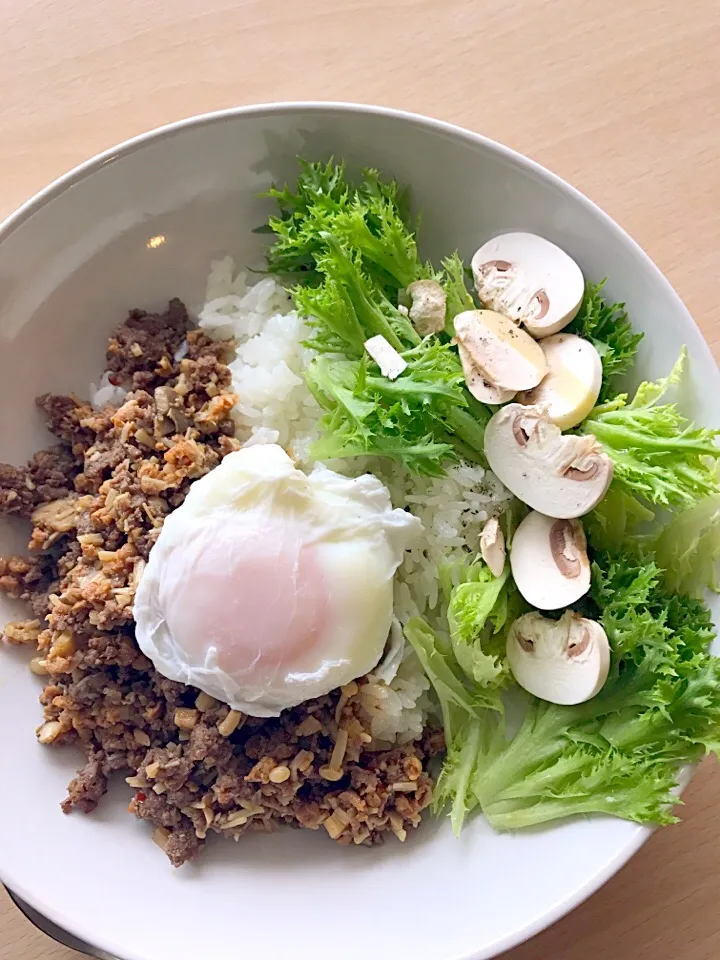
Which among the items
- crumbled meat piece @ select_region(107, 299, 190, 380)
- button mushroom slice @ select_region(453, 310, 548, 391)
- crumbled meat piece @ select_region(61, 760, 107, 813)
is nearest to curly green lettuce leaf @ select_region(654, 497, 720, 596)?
button mushroom slice @ select_region(453, 310, 548, 391)

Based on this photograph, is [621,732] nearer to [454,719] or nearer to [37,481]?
[454,719]

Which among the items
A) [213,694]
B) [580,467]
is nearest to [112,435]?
[213,694]

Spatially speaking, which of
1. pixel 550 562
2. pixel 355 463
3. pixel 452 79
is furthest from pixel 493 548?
pixel 452 79

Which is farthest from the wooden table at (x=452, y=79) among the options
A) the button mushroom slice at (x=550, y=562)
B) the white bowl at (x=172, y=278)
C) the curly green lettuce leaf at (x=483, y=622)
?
the curly green lettuce leaf at (x=483, y=622)

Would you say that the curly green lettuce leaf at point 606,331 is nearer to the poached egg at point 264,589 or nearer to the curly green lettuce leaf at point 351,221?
the curly green lettuce leaf at point 351,221

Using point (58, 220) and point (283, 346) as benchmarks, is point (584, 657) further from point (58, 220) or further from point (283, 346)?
point (58, 220)

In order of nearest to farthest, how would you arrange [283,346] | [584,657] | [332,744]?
1. [584,657]
2. [332,744]
3. [283,346]
